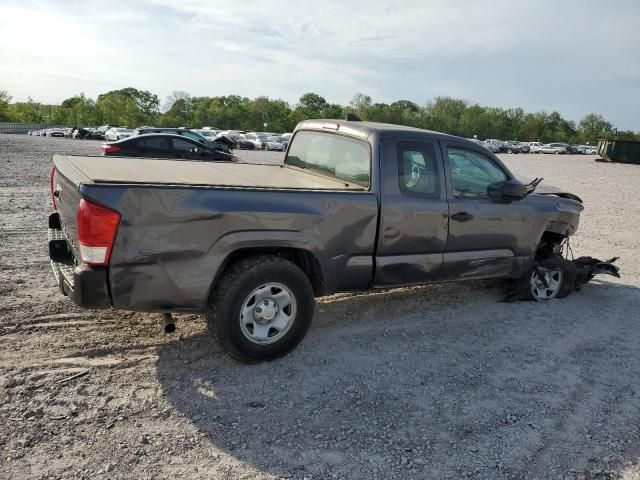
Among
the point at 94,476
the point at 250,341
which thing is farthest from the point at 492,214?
the point at 94,476

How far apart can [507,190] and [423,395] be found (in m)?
2.26

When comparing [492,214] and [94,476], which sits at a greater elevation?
[492,214]

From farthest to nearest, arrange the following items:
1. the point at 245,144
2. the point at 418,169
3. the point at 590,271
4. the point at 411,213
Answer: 1. the point at 245,144
2. the point at 590,271
3. the point at 418,169
4. the point at 411,213

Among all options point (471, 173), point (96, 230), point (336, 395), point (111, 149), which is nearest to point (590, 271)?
point (471, 173)

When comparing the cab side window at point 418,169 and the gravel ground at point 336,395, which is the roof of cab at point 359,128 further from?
the gravel ground at point 336,395

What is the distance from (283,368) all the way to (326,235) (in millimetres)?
1096

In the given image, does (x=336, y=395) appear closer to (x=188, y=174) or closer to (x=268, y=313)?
(x=268, y=313)

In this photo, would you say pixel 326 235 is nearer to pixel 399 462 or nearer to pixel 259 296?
pixel 259 296

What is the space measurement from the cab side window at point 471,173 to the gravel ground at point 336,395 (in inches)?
51.1

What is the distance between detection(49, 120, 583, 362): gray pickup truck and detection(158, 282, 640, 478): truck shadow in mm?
438

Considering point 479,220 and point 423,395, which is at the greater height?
point 479,220

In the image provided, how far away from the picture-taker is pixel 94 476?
105 inches

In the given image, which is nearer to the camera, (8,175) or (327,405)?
(327,405)

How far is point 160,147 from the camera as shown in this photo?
1520 cm
